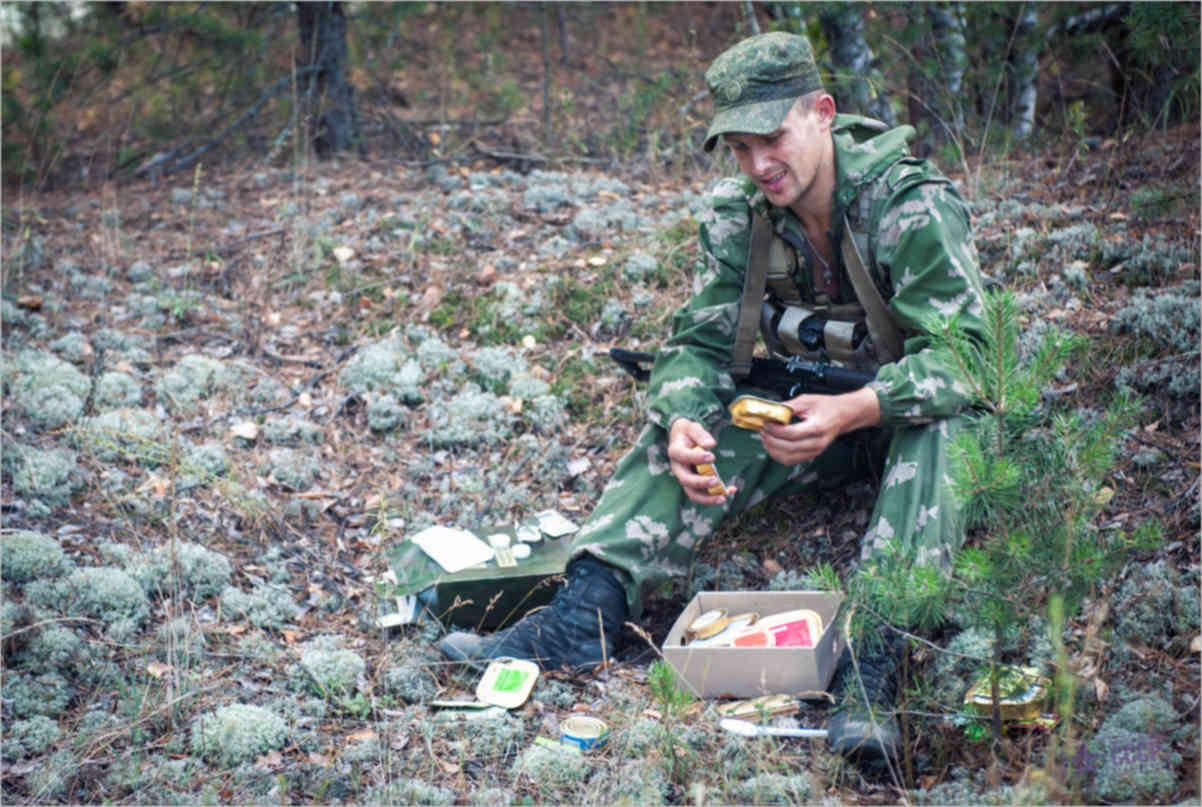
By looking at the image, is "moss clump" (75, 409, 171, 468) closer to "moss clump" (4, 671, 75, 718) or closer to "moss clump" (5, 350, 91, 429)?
"moss clump" (5, 350, 91, 429)

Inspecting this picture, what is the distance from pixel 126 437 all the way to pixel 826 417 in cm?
303

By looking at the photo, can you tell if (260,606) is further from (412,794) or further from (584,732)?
(584,732)

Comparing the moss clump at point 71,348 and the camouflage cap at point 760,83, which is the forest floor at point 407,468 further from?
the camouflage cap at point 760,83

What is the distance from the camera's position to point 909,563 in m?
2.56

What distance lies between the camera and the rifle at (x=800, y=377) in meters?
3.40

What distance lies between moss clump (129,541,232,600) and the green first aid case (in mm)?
625

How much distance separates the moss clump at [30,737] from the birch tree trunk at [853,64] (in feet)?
17.3

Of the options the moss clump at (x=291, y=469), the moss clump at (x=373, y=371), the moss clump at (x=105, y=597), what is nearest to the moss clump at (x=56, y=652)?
the moss clump at (x=105, y=597)

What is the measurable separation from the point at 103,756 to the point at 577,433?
2402mm

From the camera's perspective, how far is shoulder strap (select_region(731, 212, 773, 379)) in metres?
3.61

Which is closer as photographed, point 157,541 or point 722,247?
point 722,247

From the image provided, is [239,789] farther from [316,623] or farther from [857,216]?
[857,216]

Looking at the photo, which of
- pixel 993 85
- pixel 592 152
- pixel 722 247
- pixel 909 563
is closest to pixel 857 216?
pixel 722 247

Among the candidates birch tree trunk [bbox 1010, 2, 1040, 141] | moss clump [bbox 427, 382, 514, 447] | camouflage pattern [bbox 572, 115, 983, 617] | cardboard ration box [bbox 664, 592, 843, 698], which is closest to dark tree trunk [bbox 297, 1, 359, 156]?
moss clump [bbox 427, 382, 514, 447]
